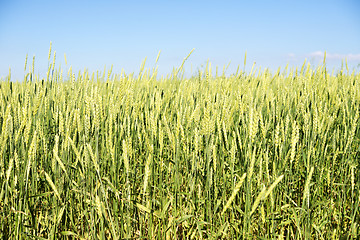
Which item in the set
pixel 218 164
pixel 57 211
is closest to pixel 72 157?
pixel 57 211

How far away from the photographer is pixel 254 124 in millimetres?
853

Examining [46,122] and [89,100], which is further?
[46,122]

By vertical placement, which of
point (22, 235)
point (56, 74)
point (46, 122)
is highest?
point (56, 74)

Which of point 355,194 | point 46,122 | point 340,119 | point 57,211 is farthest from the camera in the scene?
point 340,119

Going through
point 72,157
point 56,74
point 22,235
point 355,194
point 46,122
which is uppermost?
point 56,74

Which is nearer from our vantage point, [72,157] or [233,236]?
[233,236]

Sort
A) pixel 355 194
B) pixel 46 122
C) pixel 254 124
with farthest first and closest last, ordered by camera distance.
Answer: pixel 46 122, pixel 355 194, pixel 254 124

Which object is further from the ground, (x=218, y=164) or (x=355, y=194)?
(x=218, y=164)

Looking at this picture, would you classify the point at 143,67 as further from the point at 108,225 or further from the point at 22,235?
the point at 22,235

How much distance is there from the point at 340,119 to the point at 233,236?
965mm

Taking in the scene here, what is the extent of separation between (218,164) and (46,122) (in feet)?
2.84

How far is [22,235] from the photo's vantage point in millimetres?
1032

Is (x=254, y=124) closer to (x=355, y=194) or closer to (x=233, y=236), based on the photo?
(x=233, y=236)

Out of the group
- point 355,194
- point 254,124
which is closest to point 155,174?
point 254,124
